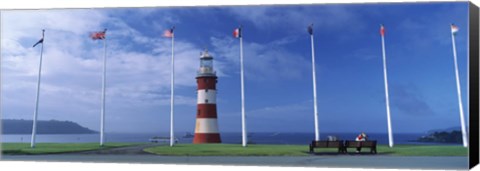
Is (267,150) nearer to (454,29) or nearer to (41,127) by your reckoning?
(454,29)

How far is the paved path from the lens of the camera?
2069 cm

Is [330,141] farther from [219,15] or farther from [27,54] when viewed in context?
[27,54]

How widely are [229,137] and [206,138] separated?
709mm

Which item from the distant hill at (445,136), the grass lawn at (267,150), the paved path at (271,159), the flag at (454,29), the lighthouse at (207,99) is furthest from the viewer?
the lighthouse at (207,99)

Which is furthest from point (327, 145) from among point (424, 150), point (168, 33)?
point (168, 33)

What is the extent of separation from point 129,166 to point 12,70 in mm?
4748

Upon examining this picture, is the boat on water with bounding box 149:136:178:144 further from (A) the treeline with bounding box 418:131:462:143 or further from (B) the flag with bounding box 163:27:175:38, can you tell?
(A) the treeline with bounding box 418:131:462:143

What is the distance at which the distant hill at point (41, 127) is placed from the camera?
24125mm

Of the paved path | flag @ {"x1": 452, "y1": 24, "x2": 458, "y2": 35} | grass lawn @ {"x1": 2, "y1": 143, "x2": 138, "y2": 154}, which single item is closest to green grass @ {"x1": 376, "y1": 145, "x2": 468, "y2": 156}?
the paved path

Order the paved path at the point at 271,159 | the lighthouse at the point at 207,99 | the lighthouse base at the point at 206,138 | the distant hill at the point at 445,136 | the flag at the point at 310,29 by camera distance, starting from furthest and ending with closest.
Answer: the lighthouse base at the point at 206,138 < the lighthouse at the point at 207,99 < the flag at the point at 310,29 < the distant hill at the point at 445,136 < the paved path at the point at 271,159

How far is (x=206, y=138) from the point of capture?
24422 millimetres

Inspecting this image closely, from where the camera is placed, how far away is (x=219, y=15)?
22.7 meters

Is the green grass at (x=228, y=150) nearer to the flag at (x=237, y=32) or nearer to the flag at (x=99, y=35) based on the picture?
the flag at (x=237, y=32)

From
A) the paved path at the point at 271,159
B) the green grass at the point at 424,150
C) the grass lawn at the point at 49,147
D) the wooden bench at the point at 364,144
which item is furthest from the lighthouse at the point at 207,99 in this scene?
the green grass at the point at 424,150
